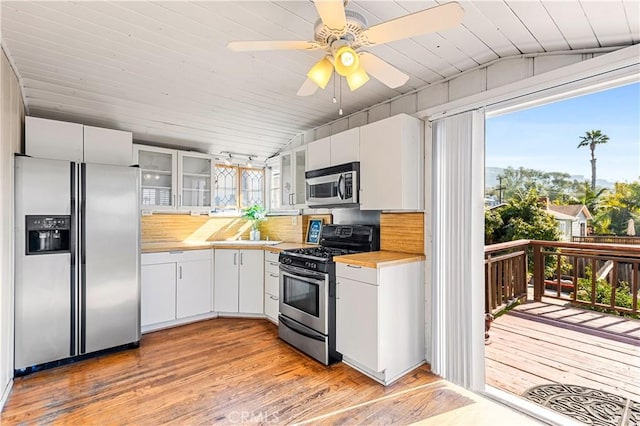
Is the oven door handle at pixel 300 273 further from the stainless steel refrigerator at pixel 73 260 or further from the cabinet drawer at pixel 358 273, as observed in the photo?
the stainless steel refrigerator at pixel 73 260

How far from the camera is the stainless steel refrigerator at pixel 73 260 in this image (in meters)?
2.51

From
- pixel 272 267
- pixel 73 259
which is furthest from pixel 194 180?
pixel 73 259

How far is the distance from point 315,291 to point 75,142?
269 cm

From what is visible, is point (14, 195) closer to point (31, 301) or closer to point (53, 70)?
point (31, 301)

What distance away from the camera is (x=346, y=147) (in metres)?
3.03

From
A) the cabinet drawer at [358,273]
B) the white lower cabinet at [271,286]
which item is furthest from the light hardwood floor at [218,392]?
the cabinet drawer at [358,273]

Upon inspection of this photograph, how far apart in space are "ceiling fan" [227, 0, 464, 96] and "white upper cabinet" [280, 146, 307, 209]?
79.9 inches

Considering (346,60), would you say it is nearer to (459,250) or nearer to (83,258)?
(459,250)

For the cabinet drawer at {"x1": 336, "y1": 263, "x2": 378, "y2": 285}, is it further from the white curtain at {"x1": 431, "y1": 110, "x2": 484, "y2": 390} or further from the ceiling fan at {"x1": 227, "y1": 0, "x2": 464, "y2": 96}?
the ceiling fan at {"x1": 227, "y1": 0, "x2": 464, "y2": 96}

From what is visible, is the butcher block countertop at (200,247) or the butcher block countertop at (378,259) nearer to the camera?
the butcher block countertop at (378,259)

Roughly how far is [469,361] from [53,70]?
3.93 m

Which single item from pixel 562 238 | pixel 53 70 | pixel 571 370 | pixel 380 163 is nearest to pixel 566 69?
pixel 380 163

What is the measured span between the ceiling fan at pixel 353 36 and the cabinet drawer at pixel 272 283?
94.8 inches

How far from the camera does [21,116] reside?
9.06 ft
